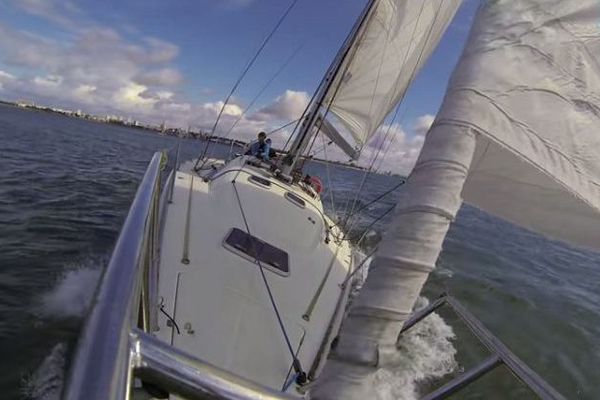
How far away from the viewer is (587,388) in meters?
7.43

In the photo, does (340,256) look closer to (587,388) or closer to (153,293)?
(153,293)

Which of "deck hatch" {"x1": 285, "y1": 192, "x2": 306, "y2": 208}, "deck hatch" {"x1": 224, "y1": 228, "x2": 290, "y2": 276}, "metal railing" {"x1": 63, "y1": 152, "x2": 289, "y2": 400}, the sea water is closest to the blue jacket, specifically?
the sea water

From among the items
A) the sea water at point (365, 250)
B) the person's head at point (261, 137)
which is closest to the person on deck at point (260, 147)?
the person's head at point (261, 137)

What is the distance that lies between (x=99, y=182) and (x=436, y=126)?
16.8 m

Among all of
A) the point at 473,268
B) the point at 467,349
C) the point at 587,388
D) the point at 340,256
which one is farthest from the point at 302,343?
the point at 473,268

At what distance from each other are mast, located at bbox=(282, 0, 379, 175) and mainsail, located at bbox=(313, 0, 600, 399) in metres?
8.51

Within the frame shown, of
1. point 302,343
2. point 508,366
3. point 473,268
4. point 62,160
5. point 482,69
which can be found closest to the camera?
point 482,69

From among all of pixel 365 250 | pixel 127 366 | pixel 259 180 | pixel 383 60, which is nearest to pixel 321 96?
pixel 383 60

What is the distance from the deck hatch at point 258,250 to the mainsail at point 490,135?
396 centimetres

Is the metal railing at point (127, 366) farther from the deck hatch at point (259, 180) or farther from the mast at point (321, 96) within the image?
the mast at point (321, 96)

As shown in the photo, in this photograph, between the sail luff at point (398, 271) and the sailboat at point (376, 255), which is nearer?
the sailboat at point (376, 255)

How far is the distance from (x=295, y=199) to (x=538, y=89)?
6366 millimetres

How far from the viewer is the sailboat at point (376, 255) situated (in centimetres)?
108

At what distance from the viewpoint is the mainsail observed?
1548mm
